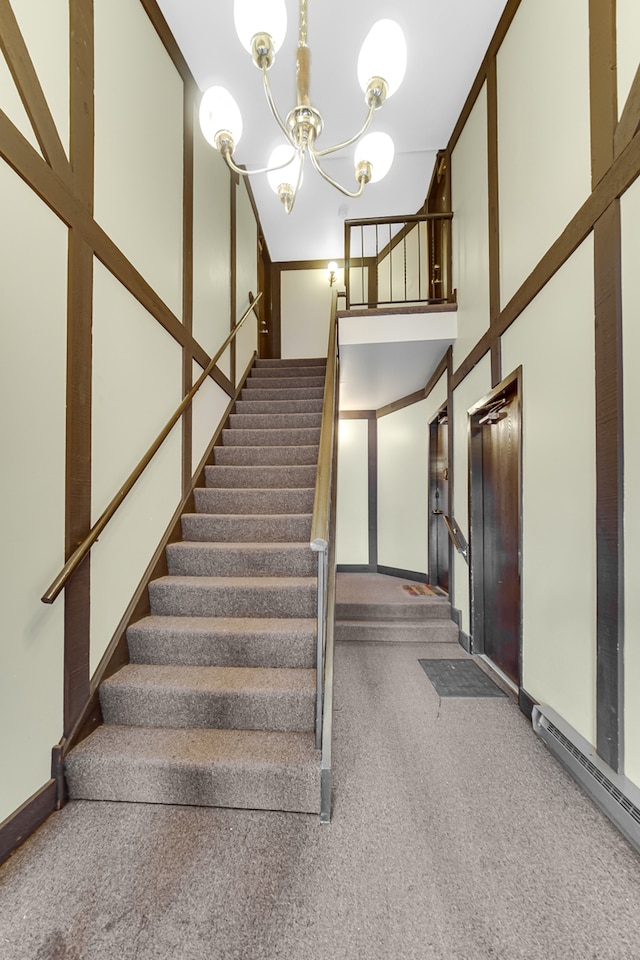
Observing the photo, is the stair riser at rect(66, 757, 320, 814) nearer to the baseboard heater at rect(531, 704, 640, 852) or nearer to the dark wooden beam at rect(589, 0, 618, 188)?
the baseboard heater at rect(531, 704, 640, 852)

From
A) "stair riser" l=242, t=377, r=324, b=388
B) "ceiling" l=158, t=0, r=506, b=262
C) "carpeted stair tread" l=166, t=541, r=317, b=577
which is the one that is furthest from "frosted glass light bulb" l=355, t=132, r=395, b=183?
"stair riser" l=242, t=377, r=324, b=388

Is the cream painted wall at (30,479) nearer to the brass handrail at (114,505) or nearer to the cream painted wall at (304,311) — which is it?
the brass handrail at (114,505)

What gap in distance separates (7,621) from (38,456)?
619 millimetres

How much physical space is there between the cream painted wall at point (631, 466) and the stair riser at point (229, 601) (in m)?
1.43

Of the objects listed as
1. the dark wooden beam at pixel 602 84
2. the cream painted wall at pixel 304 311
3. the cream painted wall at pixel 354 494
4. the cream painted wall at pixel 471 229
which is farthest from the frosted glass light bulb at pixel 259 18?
the cream painted wall at pixel 304 311

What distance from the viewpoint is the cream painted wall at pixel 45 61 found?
1479mm

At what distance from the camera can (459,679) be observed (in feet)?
8.95

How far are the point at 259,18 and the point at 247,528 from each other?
8.28ft

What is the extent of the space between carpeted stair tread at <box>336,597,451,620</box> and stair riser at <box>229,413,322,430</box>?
176 centimetres

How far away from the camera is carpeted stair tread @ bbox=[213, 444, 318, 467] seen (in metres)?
3.46

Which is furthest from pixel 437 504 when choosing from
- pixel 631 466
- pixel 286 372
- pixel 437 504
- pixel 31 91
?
pixel 31 91

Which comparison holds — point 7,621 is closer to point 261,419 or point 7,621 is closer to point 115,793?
point 115,793

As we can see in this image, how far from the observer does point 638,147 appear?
1.47 meters

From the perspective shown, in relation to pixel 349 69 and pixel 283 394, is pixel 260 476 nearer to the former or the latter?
pixel 283 394
